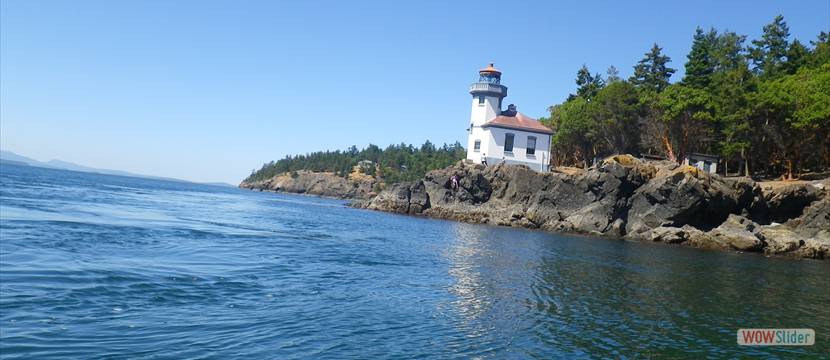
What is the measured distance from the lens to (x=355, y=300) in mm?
15969

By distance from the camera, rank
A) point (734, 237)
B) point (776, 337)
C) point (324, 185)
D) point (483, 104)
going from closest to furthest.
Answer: point (776, 337) → point (734, 237) → point (483, 104) → point (324, 185)

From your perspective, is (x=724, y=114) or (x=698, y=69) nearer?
(x=724, y=114)

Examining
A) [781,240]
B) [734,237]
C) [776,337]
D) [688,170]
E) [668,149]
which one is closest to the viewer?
[776,337]

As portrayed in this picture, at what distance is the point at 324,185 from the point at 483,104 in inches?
4238

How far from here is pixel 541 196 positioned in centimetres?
5616

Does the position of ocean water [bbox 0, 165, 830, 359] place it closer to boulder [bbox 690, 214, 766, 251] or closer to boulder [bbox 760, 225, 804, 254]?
boulder [bbox 760, 225, 804, 254]

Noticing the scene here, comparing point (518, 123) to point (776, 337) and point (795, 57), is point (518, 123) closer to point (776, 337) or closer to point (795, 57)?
point (795, 57)

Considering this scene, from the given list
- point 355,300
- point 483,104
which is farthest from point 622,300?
point 483,104

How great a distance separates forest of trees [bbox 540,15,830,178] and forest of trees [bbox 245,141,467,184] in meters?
64.8

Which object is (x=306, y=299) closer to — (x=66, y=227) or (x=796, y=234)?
(x=66, y=227)

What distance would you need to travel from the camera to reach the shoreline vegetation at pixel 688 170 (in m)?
45.4

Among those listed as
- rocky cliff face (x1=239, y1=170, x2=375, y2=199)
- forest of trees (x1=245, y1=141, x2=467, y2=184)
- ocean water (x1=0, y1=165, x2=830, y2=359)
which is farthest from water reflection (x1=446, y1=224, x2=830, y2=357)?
rocky cliff face (x1=239, y1=170, x2=375, y2=199)

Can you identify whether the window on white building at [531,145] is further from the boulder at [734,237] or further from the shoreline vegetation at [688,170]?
the boulder at [734,237]

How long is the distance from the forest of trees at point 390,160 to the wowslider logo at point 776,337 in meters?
117
